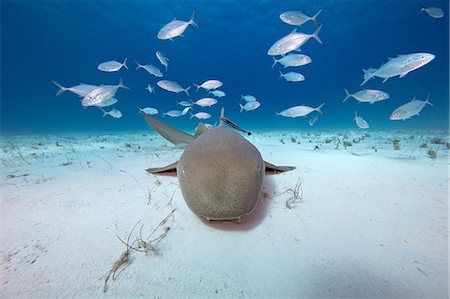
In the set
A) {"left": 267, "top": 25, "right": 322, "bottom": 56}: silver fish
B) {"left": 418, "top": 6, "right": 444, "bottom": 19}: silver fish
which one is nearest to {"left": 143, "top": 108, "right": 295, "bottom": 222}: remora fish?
{"left": 267, "top": 25, "right": 322, "bottom": 56}: silver fish

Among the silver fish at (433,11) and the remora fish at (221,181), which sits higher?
the silver fish at (433,11)

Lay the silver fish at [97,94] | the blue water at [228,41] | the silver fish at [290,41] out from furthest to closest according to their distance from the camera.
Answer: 1. the blue water at [228,41]
2. the silver fish at [290,41]
3. the silver fish at [97,94]

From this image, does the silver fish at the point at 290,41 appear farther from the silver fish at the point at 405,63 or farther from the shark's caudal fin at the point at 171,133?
the shark's caudal fin at the point at 171,133

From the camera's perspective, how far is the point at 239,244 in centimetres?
181

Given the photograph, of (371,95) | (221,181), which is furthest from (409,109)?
(221,181)

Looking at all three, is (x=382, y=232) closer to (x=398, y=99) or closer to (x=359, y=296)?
(x=359, y=296)

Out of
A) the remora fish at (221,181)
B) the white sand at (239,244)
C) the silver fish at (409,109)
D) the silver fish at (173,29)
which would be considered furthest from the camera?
the silver fish at (173,29)

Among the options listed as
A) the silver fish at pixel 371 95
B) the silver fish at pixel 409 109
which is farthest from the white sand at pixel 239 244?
the silver fish at pixel 371 95

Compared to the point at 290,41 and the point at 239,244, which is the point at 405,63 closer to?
the point at 290,41

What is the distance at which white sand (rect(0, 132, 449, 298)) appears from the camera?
1385mm

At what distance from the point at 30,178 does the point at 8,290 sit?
10.6ft

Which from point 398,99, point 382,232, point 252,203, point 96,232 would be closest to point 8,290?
point 96,232

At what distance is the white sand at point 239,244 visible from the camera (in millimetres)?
1385

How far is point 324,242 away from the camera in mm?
1849
